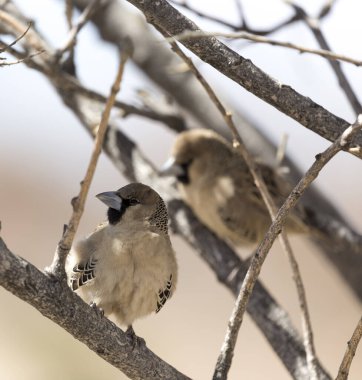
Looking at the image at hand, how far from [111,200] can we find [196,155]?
2.62 metres

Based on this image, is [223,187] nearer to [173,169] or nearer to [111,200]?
[173,169]

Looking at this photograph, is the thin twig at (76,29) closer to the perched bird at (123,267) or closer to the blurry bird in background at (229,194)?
the perched bird at (123,267)

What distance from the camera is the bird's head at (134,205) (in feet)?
13.1

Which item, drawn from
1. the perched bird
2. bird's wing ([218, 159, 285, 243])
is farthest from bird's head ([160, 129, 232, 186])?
the perched bird

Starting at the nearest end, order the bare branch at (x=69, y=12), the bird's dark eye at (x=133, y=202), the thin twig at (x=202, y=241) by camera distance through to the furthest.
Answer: the bird's dark eye at (x=133, y=202) → the bare branch at (x=69, y=12) → the thin twig at (x=202, y=241)

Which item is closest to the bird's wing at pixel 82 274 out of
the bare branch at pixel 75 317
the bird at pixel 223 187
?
the bare branch at pixel 75 317

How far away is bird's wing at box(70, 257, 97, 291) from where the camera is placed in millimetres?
3592

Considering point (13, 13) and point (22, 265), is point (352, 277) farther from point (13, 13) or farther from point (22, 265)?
point (22, 265)

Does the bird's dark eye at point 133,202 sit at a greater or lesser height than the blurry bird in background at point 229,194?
lesser

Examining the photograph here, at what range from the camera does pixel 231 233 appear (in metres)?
6.01

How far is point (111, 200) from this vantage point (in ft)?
→ 13.1

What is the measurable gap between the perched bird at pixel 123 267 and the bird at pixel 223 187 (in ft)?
6.04

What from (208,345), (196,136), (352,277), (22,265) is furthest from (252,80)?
(208,345)

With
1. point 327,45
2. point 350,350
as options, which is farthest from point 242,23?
point 350,350
